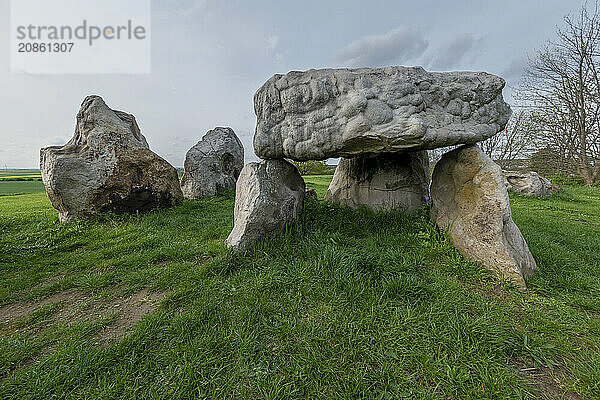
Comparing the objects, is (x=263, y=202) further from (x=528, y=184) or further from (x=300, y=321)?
(x=528, y=184)

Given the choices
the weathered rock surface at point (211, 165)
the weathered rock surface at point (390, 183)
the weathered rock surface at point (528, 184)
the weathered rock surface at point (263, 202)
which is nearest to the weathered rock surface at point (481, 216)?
the weathered rock surface at point (390, 183)

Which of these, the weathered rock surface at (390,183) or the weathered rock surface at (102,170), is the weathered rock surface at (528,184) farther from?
the weathered rock surface at (102,170)

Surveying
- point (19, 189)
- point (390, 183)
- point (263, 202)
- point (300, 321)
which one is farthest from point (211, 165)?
point (19, 189)

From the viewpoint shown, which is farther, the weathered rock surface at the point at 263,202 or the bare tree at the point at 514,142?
the bare tree at the point at 514,142

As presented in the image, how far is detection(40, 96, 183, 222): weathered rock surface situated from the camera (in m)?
5.56

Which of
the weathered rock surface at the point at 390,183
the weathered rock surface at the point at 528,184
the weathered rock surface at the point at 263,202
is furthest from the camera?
the weathered rock surface at the point at 528,184

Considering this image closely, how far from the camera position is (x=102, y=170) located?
583cm

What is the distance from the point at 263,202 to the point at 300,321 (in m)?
1.94

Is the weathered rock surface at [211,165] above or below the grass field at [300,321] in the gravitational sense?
above

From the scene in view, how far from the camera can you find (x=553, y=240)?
4.72 meters

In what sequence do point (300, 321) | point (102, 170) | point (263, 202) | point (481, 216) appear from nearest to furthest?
point (300, 321)
point (481, 216)
point (263, 202)
point (102, 170)

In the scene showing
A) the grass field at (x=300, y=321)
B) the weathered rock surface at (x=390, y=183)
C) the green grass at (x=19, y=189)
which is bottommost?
the grass field at (x=300, y=321)

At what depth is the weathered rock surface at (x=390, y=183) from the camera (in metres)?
5.25

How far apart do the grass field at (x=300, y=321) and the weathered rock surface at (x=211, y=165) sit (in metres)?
4.72
